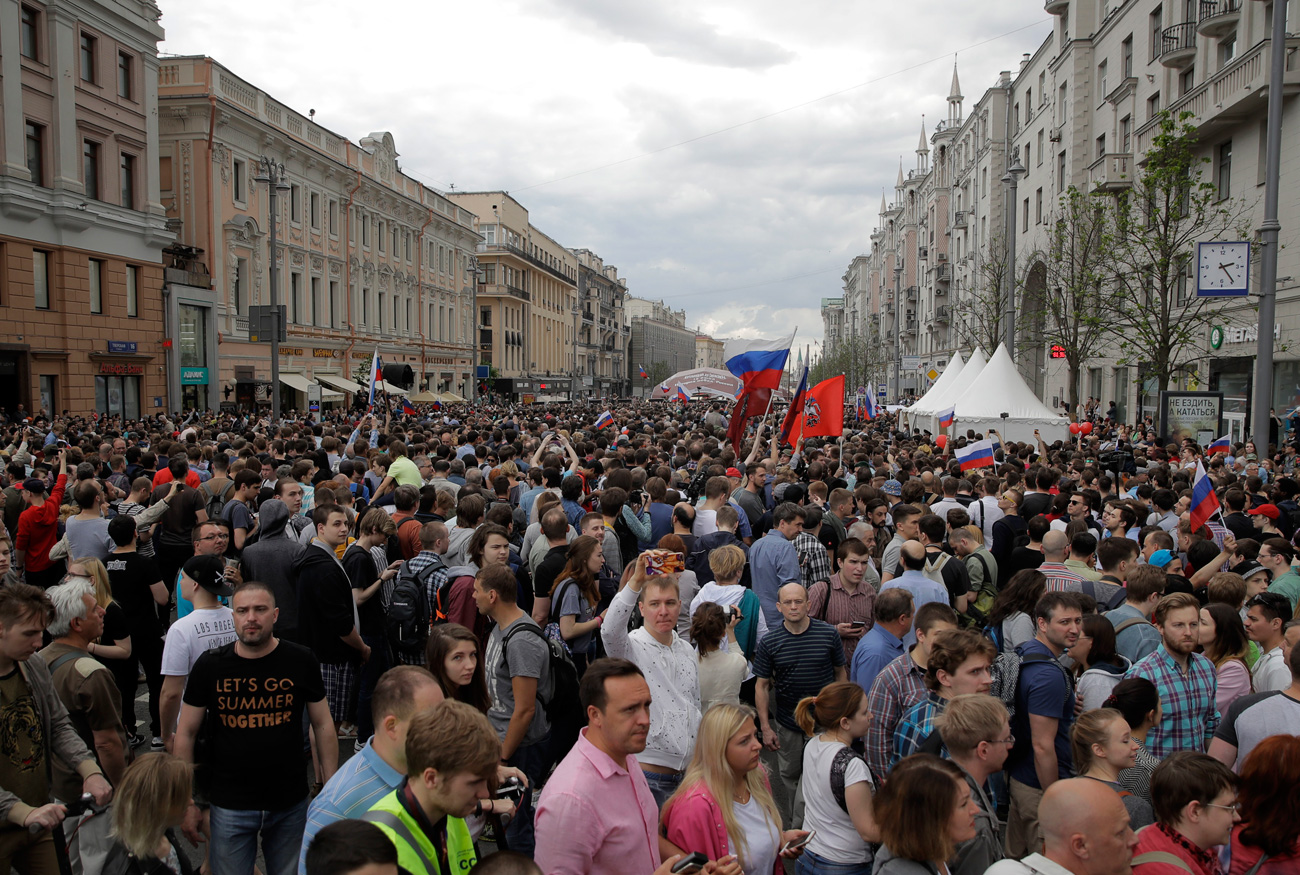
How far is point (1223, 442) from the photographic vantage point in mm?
14477

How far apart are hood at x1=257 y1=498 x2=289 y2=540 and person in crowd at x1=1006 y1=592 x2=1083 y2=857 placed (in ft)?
15.6

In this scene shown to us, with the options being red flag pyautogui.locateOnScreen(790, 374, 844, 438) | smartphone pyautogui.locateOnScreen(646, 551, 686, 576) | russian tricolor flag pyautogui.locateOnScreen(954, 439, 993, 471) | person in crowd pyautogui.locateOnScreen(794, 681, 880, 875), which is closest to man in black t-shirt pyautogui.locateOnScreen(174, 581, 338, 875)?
smartphone pyautogui.locateOnScreen(646, 551, 686, 576)

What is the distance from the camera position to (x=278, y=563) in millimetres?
5930

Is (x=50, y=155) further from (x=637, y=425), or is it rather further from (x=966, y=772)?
(x=966, y=772)

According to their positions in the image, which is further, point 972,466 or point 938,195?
point 938,195

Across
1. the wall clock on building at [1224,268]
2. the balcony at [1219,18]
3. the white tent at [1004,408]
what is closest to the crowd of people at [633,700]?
the wall clock on building at [1224,268]

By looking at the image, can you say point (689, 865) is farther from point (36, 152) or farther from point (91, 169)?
point (91, 169)

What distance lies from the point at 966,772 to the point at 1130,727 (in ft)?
3.36

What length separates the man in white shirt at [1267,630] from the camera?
448cm

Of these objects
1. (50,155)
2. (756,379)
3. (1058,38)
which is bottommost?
(756,379)

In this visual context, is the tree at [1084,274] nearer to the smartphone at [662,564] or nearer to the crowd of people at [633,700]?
the crowd of people at [633,700]

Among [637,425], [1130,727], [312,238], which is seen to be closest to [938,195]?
[312,238]

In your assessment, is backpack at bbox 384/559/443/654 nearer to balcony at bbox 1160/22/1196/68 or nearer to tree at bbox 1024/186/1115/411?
tree at bbox 1024/186/1115/411

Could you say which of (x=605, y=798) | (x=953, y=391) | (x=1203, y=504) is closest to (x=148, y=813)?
(x=605, y=798)
